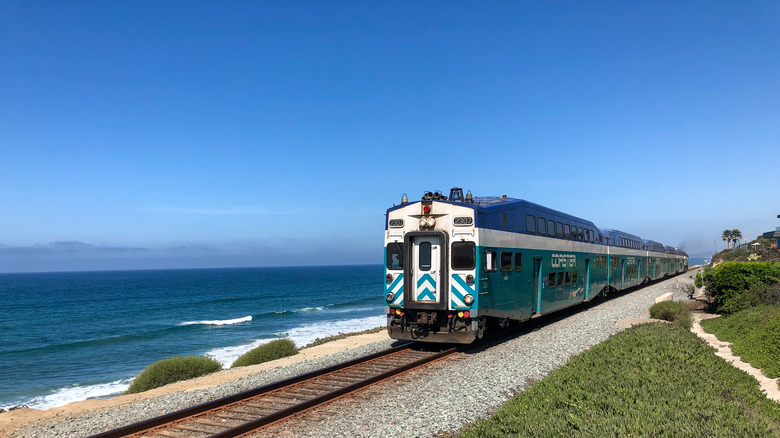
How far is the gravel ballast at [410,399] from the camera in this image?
7.30m

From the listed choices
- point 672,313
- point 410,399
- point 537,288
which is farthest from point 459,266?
point 672,313

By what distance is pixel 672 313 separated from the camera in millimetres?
18172

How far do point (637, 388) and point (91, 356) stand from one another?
3735cm

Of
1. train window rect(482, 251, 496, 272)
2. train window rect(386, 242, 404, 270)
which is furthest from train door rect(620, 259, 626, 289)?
train window rect(386, 242, 404, 270)

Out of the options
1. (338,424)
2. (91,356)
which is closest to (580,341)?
(338,424)

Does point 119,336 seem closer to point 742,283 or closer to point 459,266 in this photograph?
point 459,266

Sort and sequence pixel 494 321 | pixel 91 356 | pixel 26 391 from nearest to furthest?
pixel 494 321
pixel 26 391
pixel 91 356

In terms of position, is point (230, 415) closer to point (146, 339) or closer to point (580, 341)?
point (580, 341)

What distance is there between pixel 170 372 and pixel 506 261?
41.8ft

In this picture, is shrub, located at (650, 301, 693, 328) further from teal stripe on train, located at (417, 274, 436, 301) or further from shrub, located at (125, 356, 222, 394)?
shrub, located at (125, 356, 222, 394)

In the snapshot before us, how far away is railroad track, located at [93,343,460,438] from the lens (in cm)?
721

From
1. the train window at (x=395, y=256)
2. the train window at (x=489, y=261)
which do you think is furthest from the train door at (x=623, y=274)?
the train window at (x=395, y=256)

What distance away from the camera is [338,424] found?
7367 mm

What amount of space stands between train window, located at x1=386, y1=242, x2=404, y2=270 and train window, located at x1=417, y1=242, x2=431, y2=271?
50 centimetres
